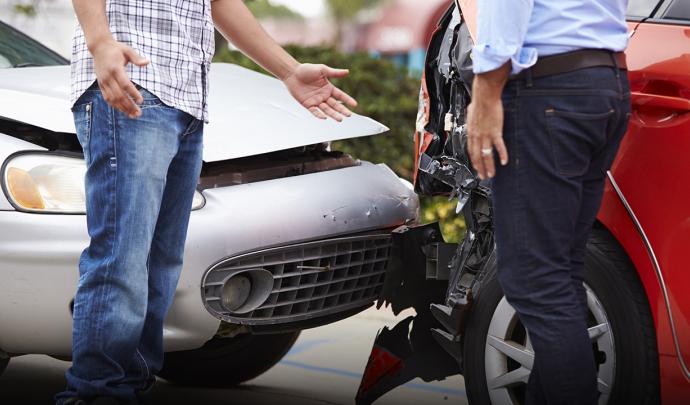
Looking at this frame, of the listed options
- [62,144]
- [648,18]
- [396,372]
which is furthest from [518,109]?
[62,144]

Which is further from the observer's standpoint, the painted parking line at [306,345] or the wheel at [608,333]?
the painted parking line at [306,345]

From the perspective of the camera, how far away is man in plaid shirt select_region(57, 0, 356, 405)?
2.95 meters

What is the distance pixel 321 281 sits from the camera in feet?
12.1

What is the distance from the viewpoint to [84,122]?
3.02 meters

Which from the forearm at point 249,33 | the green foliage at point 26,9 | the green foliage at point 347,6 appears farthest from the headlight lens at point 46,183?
the green foliage at point 347,6

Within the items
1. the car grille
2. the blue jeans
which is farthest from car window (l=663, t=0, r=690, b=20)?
the blue jeans

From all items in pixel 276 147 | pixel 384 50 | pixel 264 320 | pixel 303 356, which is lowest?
pixel 303 356

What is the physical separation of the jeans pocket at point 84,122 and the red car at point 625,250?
969 mm

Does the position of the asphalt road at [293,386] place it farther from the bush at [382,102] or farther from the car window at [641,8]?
the bush at [382,102]

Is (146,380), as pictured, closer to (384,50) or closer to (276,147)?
(276,147)

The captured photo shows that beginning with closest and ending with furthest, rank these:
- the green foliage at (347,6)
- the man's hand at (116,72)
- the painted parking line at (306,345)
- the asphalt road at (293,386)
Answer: the man's hand at (116,72), the asphalt road at (293,386), the painted parking line at (306,345), the green foliage at (347,6)

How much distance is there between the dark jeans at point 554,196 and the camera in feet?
8.31

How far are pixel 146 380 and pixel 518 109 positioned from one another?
1.36 meters

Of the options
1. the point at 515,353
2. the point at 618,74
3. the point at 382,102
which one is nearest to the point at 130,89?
the point at 618,74
